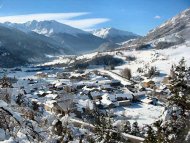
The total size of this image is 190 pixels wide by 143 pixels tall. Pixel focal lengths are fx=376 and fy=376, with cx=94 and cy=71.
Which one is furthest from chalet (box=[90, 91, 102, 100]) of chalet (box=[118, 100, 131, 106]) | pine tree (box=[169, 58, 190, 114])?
pine tree (box=[169, 58, 190, 114])

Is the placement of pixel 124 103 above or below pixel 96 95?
below

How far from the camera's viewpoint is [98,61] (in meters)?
191

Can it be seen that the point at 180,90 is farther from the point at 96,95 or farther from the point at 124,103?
the point at 96,95

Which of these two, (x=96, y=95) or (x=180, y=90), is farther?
(x=96, y=95)

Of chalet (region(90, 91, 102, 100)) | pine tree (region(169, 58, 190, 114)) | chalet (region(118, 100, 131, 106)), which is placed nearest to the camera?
pine tree (region(169, 58, 190, 114))

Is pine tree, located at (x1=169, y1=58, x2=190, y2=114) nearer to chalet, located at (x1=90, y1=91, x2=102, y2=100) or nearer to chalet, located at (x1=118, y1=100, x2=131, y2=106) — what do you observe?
chalet, located at (x1=118, y1=100, x2=131, y2=106)

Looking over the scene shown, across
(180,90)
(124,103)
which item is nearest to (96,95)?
(124,103)

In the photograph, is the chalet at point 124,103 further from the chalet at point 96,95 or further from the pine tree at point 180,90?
the pine tree at point 180,90

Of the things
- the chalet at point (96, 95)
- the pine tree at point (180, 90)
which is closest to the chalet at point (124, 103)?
the chalet at point (96, 95)

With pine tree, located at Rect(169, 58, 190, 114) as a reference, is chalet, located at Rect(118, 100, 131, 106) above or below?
below

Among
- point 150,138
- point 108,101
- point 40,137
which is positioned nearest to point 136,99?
point 108,101

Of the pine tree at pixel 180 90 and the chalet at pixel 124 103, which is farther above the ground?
the pine tree at pixel 180 90

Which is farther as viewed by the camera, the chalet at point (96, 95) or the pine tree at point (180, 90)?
the chalet at point (96, 95)

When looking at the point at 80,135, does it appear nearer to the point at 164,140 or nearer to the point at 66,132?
the point at 66,132
